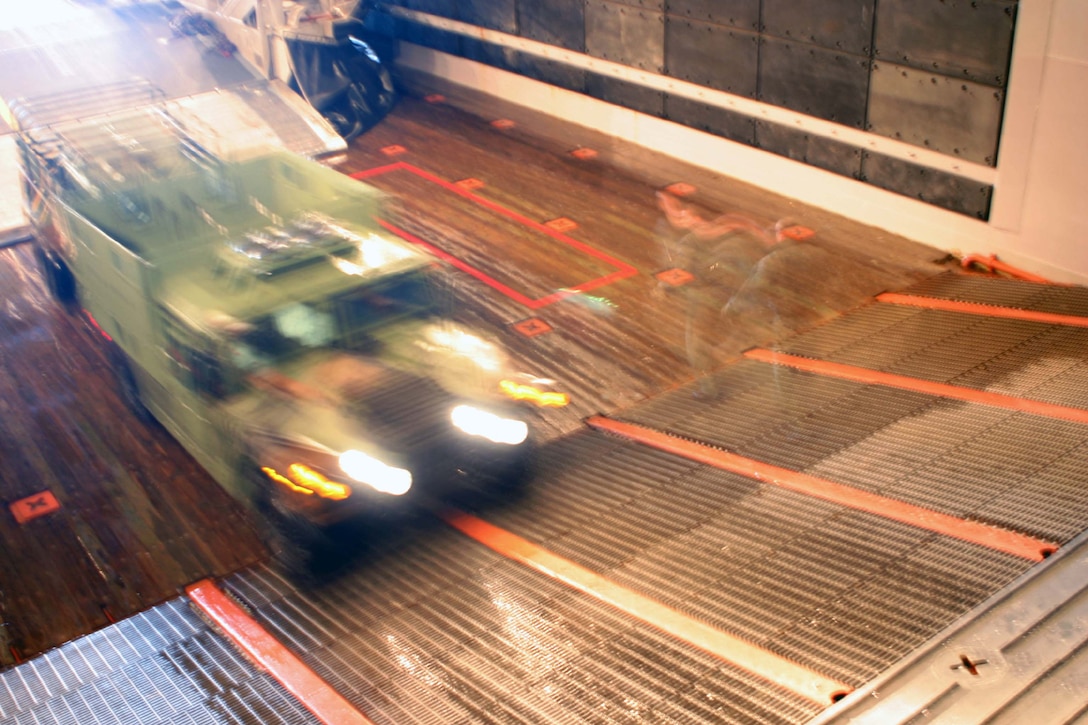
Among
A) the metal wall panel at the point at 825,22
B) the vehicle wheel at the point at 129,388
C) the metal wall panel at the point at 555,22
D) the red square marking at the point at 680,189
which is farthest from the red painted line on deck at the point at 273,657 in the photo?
the metal wall panel at the point at 555,22

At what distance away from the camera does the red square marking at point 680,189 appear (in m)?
13.3

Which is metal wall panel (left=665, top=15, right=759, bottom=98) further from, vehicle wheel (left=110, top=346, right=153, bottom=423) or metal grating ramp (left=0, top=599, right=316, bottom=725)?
metal grating ramp (left=0, top=599, right=316, bottom=725)

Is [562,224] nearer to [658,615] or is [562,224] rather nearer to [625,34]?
[625,34]

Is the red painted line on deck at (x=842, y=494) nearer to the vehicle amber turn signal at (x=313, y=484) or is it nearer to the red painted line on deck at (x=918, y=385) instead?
the red painted line on deck at (x=918, y=385)

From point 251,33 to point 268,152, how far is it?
8788 mm

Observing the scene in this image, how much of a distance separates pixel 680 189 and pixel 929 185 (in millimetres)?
3287

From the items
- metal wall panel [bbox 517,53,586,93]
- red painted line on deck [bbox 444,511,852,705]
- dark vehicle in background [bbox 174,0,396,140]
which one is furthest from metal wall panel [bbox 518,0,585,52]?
red painted line on deck [bbox 444,511,852,705]

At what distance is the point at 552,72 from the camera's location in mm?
15891

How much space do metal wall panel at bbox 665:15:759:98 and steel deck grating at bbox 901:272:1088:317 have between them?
151 inches

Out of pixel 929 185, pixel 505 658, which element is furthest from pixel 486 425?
pixel 929 185

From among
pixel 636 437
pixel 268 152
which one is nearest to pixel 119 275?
pixel 268 152

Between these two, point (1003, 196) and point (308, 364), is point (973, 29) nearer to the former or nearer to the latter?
point (1003, 196)

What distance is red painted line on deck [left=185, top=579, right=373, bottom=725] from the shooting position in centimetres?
527

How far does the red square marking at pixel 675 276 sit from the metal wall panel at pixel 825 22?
10.6ft
